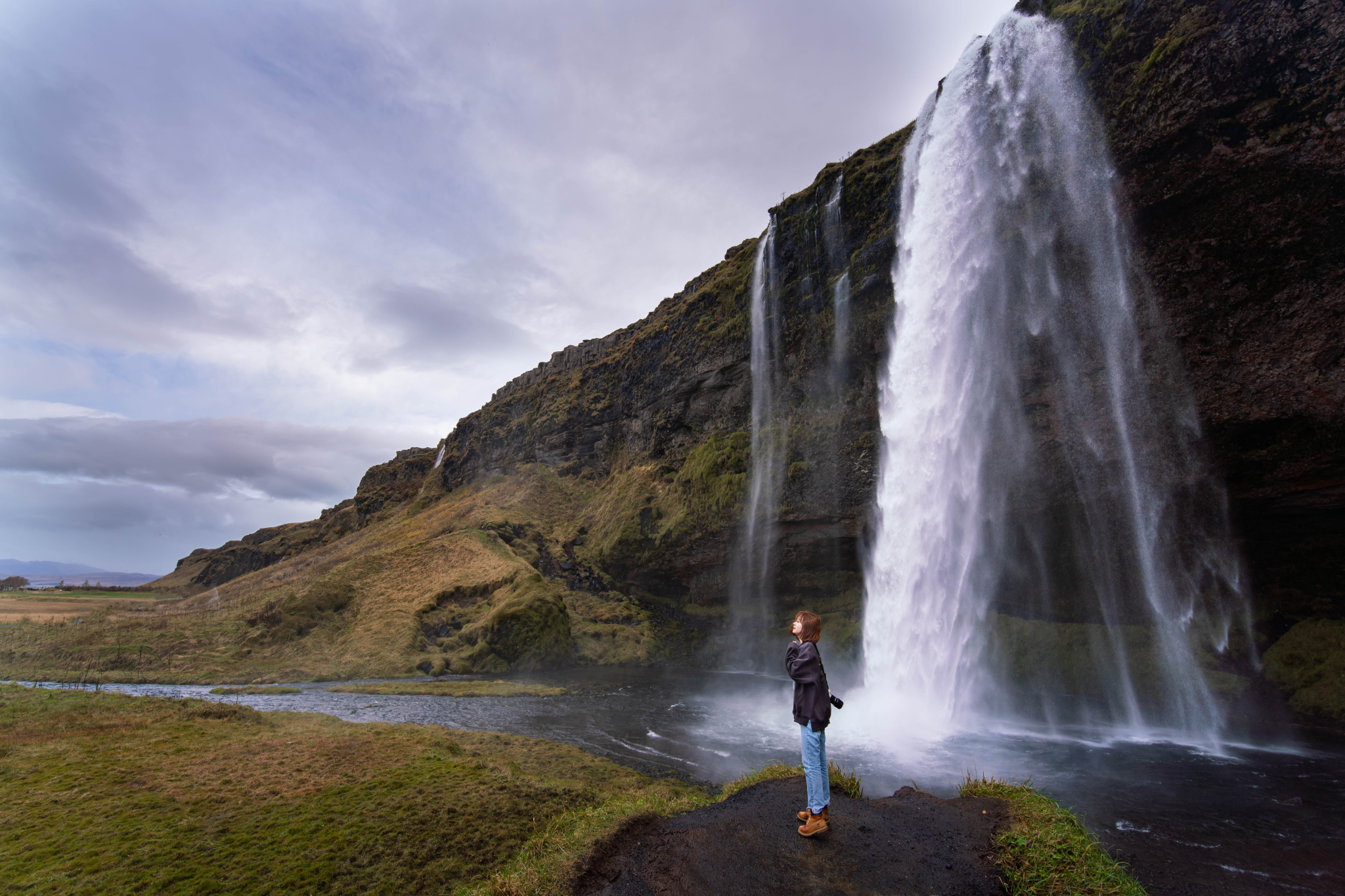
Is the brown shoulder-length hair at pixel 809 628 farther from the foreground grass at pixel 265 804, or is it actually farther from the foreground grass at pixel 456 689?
the foreground grass at pixel 456 689

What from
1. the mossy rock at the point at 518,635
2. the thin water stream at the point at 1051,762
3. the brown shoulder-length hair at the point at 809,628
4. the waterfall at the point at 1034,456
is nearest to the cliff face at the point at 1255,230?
the waterfall at the point at 1034,456

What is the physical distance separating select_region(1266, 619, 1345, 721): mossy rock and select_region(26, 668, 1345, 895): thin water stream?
9.42ft

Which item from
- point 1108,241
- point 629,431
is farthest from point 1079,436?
A: point 629,431

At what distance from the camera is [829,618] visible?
32250 millimetres

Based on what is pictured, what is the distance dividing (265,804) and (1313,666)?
29.5 m

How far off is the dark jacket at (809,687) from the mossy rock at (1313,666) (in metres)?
23.4

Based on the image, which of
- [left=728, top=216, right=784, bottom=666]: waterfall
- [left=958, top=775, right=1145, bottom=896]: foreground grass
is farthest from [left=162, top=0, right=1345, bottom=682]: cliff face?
[left=958, top=775, right=1145, bottom=896]: foreground grass

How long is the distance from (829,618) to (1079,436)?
15.9m

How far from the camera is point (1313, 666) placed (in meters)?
19.3

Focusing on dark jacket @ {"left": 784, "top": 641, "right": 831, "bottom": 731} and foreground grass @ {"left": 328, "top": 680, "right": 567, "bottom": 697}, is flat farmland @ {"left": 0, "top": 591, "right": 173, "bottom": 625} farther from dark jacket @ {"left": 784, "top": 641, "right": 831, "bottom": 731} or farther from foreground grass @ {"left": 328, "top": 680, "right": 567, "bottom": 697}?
dark jacket @ {"left": 784, "top": 641, "right": 831, "bottom": 731}

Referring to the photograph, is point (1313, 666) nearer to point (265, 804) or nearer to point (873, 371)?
point (873, 371)

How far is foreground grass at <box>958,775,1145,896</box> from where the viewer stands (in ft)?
18.4

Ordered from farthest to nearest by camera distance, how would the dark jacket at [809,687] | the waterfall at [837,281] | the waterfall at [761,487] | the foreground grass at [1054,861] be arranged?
the waterfall at [761,487], the waterfall at [837,281], the dark jacket at [809,687], the foreground grass at [1054,861]

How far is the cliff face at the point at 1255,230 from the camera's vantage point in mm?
15953
